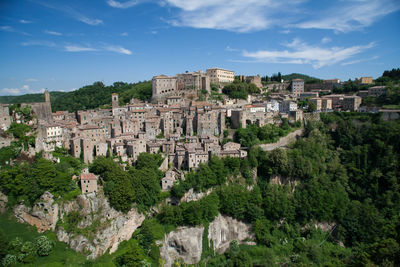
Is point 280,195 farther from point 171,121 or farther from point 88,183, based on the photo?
point 88,183

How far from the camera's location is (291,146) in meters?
42.5

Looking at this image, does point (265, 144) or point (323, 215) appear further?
point (265, 144)

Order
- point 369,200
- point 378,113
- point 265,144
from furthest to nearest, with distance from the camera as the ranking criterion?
point 378,113
point 265,144
point 369,200

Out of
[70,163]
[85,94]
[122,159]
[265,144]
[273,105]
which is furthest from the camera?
[85,94]

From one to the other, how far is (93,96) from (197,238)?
64032mm

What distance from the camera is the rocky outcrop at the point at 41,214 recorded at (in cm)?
2755

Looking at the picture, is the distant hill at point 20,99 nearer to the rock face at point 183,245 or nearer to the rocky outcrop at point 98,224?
the rocky outcrop at point 98,224

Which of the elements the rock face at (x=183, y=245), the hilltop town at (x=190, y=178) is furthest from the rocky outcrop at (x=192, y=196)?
the rock face at (x=183, y=245)

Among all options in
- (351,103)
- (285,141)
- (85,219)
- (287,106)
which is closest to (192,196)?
(85,219)

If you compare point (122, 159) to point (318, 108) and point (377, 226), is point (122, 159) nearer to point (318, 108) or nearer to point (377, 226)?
point (377, 226)

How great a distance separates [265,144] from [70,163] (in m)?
28.1

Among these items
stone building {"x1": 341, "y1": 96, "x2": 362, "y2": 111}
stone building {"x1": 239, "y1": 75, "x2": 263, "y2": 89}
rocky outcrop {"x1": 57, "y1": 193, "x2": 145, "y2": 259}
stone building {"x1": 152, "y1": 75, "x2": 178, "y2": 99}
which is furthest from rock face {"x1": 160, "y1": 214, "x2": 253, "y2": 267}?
stone building {"x1": 239, "y1": 75, "x2": 263, "y2": 89}

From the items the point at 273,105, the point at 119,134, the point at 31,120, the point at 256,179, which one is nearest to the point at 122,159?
the point at 119,134

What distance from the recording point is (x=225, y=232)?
34.3 m
